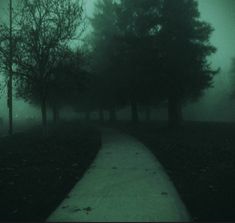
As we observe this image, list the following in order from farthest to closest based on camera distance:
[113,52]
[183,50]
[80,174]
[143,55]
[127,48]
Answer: [113,52]
[127,48]
[143,55]
[183,50]
[80,174]

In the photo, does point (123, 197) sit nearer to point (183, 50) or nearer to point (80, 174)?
point (80, 174)

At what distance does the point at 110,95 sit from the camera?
3634 centimetres

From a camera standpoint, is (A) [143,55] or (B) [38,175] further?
(A) [143,55]

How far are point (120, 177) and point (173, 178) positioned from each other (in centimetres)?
136

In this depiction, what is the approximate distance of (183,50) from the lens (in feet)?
90.0

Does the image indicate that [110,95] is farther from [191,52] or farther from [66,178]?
[66,178]

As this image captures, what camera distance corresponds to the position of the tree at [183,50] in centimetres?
2712

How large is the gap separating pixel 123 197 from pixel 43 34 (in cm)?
1482

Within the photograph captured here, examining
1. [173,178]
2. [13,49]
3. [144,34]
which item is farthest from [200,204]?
[144,34]

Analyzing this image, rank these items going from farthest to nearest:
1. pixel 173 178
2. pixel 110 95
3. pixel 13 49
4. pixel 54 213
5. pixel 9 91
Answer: pixel 110 95, pixel 9 91, pixel 13 49, pixel 173 178, pixel 54 213

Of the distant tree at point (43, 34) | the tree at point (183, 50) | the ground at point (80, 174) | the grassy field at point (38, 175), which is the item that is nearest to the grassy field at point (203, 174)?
the ground at point (80, 174)

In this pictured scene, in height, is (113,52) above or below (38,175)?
above

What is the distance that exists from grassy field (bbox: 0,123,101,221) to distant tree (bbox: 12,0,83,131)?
15.4 feet

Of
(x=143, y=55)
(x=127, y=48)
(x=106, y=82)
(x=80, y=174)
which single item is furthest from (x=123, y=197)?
(x=106, y=82)
